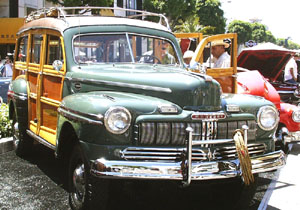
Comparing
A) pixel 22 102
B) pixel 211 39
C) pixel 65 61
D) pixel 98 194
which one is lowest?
pixel 98 194

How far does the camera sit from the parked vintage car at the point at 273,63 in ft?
31.6

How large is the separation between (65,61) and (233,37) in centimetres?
319

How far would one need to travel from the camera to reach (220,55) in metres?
7.45

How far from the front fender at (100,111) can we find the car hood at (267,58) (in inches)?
252

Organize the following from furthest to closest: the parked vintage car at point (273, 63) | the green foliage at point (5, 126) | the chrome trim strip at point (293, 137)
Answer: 1. the parked vintage car at point (273, 63)
2. the green foliage at point (5, 126)
3. the chrome trim strip at point (293, 137)

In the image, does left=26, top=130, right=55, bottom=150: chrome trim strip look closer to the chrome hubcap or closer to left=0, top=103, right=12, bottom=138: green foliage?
the chrome hubcap

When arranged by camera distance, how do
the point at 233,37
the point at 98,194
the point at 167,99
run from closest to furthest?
the point at 98,194 < the point at 167,99 < the point at 233,37

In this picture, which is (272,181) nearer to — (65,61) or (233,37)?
(233,37)

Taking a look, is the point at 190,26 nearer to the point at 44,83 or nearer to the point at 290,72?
the point at 290,72

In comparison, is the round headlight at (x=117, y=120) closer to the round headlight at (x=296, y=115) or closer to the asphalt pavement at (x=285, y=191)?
the asphalt pavement at (x=285, y=191)

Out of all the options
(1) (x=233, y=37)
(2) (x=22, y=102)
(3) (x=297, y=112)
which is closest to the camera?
(2) (x=22, y=102)

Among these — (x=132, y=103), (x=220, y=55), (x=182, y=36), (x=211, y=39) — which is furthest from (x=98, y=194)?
(x=220, y=55)

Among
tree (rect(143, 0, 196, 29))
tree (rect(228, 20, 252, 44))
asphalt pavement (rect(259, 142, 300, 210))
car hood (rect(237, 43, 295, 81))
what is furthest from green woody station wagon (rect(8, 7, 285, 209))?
tree (rect(228, 20, 252, 44))

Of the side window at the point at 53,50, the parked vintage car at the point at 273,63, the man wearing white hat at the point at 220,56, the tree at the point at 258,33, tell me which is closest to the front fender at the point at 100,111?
the side window at the point at 53,50
